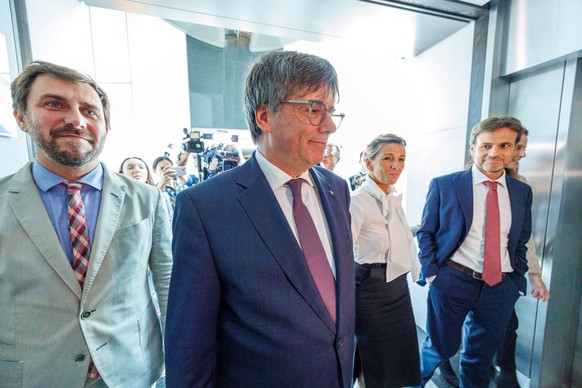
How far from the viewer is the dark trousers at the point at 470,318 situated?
5.33 ft

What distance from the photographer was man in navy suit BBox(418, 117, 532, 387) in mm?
1626

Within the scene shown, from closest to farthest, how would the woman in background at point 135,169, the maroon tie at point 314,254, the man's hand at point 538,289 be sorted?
the maroon tie at point 314,254 < the man's hand at point 538,289 < the woman in background at point 135,169

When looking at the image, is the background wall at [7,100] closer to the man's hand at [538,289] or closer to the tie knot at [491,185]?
the tie knot at [491,185]

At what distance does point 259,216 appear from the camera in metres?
0.79

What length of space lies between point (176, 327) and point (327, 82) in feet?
3.15

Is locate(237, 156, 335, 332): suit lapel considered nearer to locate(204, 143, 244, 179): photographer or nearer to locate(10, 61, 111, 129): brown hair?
locate(10, 61, 111, 129): brown hair

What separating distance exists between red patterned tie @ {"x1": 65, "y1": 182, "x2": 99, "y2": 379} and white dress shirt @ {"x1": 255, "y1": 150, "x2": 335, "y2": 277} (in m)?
0.71

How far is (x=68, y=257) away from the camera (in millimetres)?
875

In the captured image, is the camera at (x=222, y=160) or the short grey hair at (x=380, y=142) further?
the camera at (x=222, y=160)

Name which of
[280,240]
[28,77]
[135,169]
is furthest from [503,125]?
[135,169]

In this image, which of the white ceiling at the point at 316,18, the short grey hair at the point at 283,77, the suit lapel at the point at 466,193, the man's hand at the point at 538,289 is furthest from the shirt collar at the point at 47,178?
the man's hand at the point at 538,289

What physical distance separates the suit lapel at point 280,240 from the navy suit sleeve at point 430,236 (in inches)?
49.8

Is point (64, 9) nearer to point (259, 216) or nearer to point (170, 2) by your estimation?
point (170, 2)

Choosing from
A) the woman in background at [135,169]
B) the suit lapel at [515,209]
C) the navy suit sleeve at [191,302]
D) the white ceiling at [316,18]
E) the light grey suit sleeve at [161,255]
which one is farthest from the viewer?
the woman in background at [135,169]
